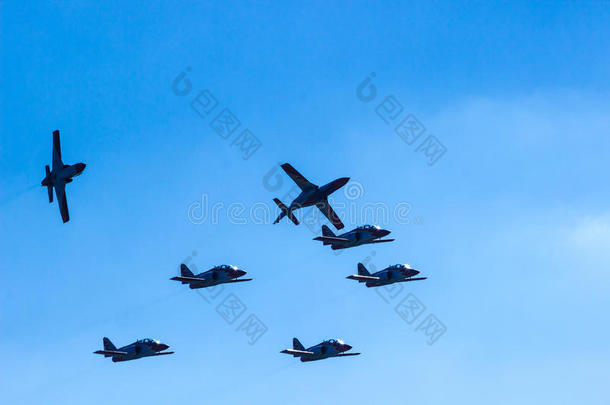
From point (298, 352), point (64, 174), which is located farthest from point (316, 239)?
point (64, 174)

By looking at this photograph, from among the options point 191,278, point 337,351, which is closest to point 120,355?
point 191,278

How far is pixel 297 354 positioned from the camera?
128 meters

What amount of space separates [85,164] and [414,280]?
66206mm

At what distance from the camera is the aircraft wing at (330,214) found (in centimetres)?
13538

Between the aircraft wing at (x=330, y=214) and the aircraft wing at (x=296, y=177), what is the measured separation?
29.6 feet

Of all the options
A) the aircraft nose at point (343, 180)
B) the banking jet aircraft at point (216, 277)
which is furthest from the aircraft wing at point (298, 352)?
the aircraft nose at point (343, 180)

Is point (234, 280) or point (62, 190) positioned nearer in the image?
point (234, 280)

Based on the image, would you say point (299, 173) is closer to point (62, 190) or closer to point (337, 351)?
point (337, 351)

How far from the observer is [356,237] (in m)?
125

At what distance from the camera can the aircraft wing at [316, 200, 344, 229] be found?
444 feet

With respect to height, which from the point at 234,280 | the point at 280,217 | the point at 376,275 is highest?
the point at 280,217

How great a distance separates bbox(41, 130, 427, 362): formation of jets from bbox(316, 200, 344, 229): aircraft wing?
55.4 inches

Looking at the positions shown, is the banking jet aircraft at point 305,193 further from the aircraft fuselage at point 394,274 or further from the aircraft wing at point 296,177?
the aircraft fuselage at point 394,274

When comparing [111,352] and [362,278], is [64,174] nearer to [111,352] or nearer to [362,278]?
[111,352]
